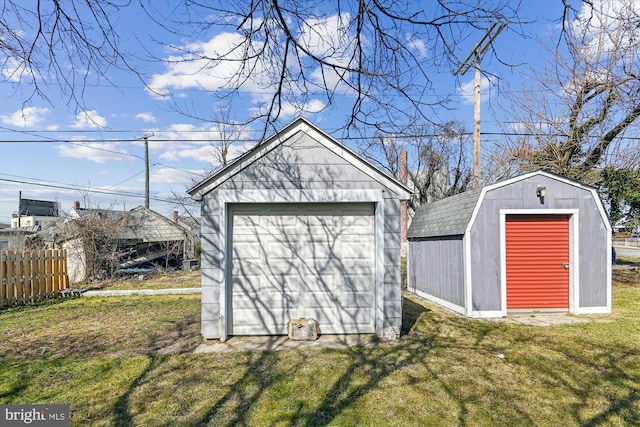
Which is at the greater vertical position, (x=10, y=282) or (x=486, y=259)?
(x=486, y=259)

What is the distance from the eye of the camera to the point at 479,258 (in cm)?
755

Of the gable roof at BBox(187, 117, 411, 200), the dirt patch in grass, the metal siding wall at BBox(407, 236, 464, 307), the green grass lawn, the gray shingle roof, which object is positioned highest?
the gable roof at BBox(187, 117, 411, 200)

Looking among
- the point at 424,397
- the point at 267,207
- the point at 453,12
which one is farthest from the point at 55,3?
the point at 424,397

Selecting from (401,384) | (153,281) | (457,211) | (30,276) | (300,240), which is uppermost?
(457,211)

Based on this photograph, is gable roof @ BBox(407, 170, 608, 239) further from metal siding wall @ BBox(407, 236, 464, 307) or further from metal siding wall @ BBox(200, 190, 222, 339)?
metal siding wall @ BBox(200, 190, 222, 339)

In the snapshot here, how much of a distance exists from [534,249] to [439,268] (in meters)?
2.21

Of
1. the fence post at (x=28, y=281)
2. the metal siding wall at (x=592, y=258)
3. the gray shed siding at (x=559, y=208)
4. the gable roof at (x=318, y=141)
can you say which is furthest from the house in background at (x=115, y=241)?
the metal siding wall at (x=592, y=258)

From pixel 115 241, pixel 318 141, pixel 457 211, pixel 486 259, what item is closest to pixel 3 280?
pixel 115 241

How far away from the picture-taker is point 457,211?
8531mm

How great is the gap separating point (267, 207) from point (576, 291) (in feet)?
22.4

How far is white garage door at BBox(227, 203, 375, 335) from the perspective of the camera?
6070 mm

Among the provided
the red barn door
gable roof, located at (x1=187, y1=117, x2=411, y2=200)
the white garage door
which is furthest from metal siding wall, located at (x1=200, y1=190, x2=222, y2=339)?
the red barn door

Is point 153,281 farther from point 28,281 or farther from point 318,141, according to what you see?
point 318,141

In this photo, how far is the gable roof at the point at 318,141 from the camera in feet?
19.1
